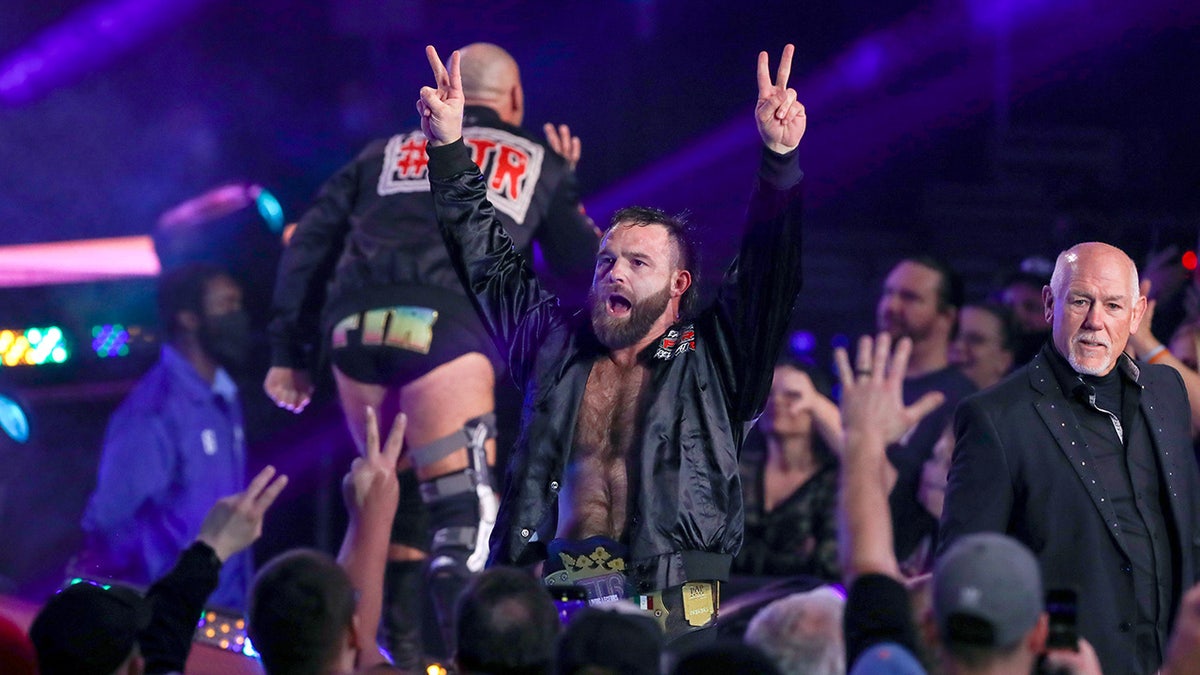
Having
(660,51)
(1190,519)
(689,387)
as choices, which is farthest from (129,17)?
(1190,519)

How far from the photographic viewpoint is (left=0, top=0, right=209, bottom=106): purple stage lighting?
8.72 meters

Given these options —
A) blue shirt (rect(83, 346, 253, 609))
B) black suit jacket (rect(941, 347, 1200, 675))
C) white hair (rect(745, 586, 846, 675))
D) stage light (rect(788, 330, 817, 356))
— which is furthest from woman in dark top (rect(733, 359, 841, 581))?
white hair (rect(745, 586, 846, 675))

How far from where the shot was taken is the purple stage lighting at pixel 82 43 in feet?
28.6

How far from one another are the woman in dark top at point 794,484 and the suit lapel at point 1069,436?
2.04m

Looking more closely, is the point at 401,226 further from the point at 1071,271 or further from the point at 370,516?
the point at 1071,271

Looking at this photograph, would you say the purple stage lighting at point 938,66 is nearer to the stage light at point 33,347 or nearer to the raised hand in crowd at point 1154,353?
the raised hand in crowd at point 1154,353

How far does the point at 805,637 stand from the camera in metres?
3.37

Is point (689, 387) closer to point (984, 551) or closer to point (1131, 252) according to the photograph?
point (984, 551)

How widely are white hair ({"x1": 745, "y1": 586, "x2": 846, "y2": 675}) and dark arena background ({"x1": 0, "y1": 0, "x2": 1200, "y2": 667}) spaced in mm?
4450

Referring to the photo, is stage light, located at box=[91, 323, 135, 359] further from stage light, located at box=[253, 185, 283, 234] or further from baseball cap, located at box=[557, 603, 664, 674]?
baseball cap, located at box=[557, 603, 664, 674]

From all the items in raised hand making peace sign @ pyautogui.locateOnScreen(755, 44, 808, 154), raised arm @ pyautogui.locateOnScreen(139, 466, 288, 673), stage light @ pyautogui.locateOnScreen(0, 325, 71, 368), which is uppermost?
stage light @ pyautogui.locateOnScreen(0, 325, 71, 368)

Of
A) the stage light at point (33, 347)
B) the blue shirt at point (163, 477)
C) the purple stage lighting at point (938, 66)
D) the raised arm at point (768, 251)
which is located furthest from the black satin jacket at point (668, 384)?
the purple stage lighting at point (938, 66)

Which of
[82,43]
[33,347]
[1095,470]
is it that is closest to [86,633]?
[1095,470]

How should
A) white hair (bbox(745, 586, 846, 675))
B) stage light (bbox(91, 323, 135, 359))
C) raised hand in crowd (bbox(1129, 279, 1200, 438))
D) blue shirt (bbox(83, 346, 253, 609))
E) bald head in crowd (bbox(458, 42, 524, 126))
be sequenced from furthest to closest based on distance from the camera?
stage light (bbox(91, 323, 135, 359))
blue shirt (bbox(83, 346, 253, 609))
bald head in crowd (bbox(458, 42, 524, 126))
raised hand in crowd (bbox(1129, 279, 1200, 438))
white hair (bbox(745, 586, 846, 675))
